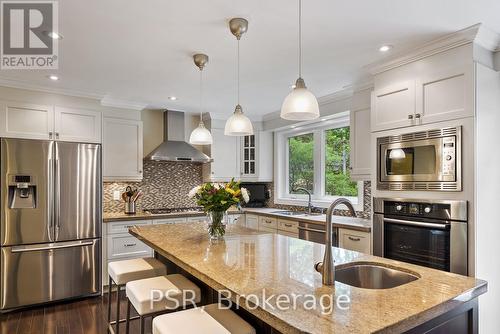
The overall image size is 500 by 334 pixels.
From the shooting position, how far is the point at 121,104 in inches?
166

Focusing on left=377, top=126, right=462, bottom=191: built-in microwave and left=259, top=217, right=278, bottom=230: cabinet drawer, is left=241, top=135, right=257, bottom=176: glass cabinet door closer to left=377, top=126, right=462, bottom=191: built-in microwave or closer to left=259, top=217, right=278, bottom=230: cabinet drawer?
left=259, top=217, right=278, bottom=230: cabinet drawer

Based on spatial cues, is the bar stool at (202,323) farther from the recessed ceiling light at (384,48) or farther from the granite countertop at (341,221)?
the recessed ceiling light at (384,48)

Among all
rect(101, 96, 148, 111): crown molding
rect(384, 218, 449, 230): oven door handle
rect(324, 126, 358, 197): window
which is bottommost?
rect(384, 218, 449, 230): oven door handle

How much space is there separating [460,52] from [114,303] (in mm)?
4047

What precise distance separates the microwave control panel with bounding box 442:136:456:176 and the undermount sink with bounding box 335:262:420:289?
1.04 meters

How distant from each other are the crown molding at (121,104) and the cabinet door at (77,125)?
0.22 meters

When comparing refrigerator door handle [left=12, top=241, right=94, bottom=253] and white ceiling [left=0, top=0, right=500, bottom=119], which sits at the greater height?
white ceiling [left=0, top=0, right=500, bottom=119]

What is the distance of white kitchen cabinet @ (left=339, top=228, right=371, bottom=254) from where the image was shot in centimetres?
308

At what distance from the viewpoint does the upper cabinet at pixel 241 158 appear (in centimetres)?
500

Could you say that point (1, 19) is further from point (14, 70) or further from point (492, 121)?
point (492, 121)

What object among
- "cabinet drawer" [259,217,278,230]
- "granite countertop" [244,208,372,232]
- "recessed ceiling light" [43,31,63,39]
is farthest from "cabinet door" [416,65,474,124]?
"recessed ceiling light" [43,31,63,39]

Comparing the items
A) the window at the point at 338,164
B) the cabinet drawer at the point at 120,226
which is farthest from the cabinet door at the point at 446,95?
the cabinet drawer at the point at 120,226

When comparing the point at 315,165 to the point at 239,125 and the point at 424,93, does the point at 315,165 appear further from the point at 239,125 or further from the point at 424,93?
the point at 239,125

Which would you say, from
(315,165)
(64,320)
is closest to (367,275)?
(64,320)
